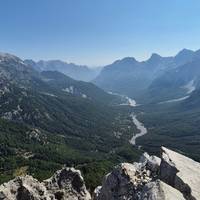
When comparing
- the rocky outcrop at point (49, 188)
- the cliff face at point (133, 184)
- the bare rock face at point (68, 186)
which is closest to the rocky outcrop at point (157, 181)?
the cliff face at point (133, 184)

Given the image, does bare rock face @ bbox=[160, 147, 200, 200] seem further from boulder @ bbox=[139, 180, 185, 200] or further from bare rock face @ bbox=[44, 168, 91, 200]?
bare rock face @ bbox=[44, 168, 91, 200]

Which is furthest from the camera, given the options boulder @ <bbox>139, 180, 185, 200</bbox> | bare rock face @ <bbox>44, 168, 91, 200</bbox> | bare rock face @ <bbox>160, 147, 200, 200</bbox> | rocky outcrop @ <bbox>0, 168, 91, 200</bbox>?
bare rock face @ <bbox>44, 168, 91, 200</bbox>

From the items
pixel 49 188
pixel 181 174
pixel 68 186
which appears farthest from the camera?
pixel 68 186

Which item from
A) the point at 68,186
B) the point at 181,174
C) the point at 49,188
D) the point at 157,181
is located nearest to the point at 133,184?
the point at 181,174

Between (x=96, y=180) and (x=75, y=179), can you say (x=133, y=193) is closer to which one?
(x=75, y=179)

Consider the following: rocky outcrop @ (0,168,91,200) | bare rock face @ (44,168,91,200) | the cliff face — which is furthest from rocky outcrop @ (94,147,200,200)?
rocky outcrop @ (0,168,91,200)

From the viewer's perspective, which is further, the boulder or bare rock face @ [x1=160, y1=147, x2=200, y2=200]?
bare rock face @ [x1=160, y1=147, x2=200, y2=200]

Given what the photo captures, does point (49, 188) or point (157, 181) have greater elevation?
point (157, 181)

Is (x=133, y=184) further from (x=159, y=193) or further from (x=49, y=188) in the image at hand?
(x=49, y=188)
